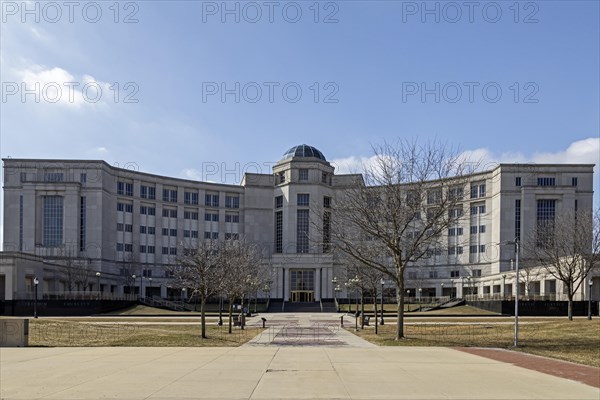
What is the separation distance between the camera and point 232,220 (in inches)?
4879

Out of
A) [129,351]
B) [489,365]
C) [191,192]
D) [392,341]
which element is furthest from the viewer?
[191,192]

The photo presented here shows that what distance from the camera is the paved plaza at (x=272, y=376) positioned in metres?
13.2

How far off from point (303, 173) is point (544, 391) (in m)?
104

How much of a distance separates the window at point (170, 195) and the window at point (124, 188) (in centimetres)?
752

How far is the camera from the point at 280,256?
114 meters

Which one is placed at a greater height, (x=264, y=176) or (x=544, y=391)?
(x=264, y=176)

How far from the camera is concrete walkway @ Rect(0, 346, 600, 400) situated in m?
13.2

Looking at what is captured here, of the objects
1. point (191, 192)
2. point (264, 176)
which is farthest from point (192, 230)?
point (264, 176)

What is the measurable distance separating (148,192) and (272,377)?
105 meters

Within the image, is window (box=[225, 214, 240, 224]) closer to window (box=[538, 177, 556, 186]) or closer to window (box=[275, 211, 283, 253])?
window (box=[275, 211, 283, 253])

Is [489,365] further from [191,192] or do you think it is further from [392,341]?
[191,192]

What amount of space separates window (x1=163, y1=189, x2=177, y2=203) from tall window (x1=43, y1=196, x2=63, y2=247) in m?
22.0

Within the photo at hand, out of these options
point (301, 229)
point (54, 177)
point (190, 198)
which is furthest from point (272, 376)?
point (190, 198)

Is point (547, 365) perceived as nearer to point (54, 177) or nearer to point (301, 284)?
point (301, 284)
